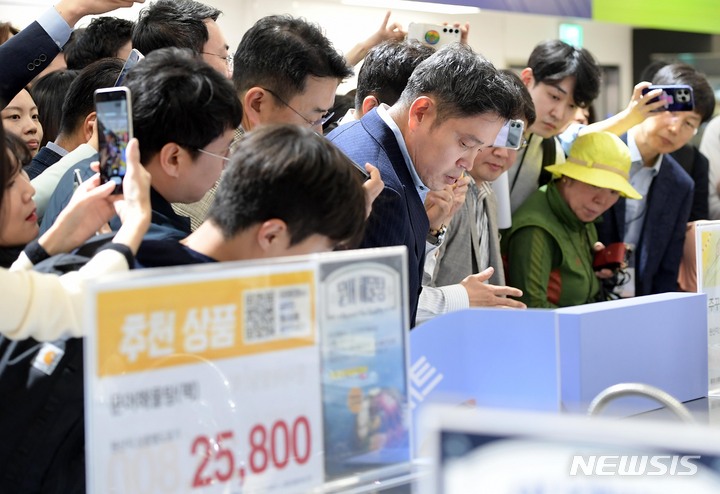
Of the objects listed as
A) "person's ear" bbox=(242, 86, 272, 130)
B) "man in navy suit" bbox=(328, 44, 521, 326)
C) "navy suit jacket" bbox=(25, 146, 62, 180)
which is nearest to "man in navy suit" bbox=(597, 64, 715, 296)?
"man in navy suit" bbox=(328, 44, 521, 326)

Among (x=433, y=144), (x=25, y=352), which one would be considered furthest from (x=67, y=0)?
(x=25, y=352)

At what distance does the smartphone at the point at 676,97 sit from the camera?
374cm

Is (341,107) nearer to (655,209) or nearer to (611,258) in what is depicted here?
(611,258)

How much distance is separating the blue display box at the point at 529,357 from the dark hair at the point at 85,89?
45.4 inches

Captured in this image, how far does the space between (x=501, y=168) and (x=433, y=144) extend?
916 millimetres

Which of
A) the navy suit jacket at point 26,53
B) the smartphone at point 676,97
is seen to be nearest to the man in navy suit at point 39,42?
the navy suit jacket at point 26,53

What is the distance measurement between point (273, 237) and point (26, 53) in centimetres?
123

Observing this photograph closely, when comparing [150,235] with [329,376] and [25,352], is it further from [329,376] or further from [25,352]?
[329,376]

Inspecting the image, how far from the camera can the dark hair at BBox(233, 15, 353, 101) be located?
2.50 m

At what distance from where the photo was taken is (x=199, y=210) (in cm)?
228

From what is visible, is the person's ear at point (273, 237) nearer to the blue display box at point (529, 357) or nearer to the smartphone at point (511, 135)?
the blue display box at point (529, 357)

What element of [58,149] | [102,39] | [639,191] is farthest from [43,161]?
[639,191]

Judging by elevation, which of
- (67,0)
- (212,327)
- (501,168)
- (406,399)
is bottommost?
(406,399)

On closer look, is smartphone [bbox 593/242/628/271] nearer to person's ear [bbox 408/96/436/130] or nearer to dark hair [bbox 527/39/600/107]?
dark hair [bbox 527/39/600/107]
